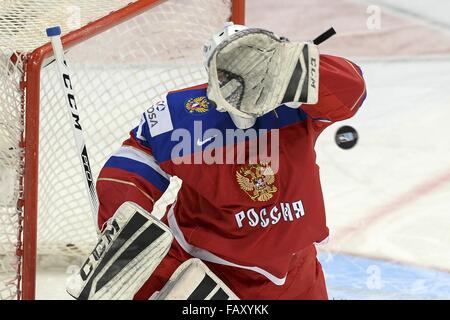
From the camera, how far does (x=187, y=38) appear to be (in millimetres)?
2365

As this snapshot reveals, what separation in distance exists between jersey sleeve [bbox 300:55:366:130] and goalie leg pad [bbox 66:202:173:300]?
327 mm

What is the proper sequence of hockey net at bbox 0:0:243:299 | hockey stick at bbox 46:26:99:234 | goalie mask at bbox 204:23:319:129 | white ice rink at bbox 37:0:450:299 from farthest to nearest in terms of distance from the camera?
white ice rink at bbox 37:0:450:299 → hockey net at bbox 0:0:243:299 → hockey stick at bbox 46:26:99:234 → goalie mask at bbox 204:23:319:129

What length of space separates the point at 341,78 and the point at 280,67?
0.54ft

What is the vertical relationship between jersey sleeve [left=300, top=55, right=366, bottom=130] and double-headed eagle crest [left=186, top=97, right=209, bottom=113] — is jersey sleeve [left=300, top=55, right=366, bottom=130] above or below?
above

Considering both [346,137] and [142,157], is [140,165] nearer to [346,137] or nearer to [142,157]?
[142,157]

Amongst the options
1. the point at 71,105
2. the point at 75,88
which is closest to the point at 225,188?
the point at 71,105

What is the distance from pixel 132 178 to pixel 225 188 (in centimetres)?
17

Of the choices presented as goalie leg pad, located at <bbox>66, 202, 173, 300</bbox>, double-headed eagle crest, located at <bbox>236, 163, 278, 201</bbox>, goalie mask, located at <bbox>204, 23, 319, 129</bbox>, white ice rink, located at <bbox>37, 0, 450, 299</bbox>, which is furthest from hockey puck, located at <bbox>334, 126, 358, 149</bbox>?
white ice rink, located at <bbox>37, 0, 450, 299</bbox>

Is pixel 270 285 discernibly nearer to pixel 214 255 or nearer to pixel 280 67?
pixel 214 255

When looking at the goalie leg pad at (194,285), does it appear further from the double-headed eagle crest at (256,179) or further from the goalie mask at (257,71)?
the goalie mask at (257,71)

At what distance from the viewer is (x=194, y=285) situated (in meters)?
1.62

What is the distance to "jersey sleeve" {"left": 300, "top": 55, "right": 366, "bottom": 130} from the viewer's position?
1.55 m

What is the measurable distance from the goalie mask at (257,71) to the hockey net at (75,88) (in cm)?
57

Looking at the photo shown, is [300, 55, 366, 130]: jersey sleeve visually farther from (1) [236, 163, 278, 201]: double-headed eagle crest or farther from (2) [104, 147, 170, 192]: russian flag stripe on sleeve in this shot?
Result: (2) [104, 147, 170, 192]: russian flag stripe on sleeve
